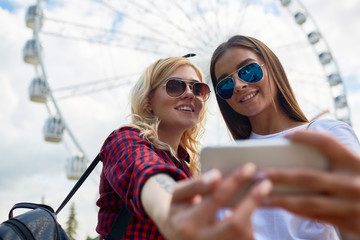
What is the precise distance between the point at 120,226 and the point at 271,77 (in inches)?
49.9

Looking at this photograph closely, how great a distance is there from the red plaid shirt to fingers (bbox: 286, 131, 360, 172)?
1.35ft

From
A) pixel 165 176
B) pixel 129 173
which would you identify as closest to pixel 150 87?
pixel 129 173

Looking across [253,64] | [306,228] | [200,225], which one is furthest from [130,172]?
[253,64]

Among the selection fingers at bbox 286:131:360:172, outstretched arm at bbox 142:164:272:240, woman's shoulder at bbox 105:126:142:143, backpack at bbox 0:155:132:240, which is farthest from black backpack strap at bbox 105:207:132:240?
fingers at bbox 286:131:360:172

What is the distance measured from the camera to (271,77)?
6.95ft

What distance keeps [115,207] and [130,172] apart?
0.54m

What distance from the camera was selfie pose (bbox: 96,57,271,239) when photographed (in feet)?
1.96

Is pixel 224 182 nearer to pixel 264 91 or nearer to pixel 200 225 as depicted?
pixel 200 225

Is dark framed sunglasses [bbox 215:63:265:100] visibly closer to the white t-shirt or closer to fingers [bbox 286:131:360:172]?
the white t-shirt

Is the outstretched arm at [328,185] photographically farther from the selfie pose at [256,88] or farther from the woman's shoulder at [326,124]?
the selfie pose at [256,88]

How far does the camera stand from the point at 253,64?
2010mm

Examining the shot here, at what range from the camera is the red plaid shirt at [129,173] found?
0.97 meters

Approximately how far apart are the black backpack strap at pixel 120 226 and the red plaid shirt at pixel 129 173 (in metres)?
0.03

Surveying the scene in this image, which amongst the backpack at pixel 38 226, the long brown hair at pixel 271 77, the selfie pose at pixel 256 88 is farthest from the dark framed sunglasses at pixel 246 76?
the backpack at pixel 38 226
